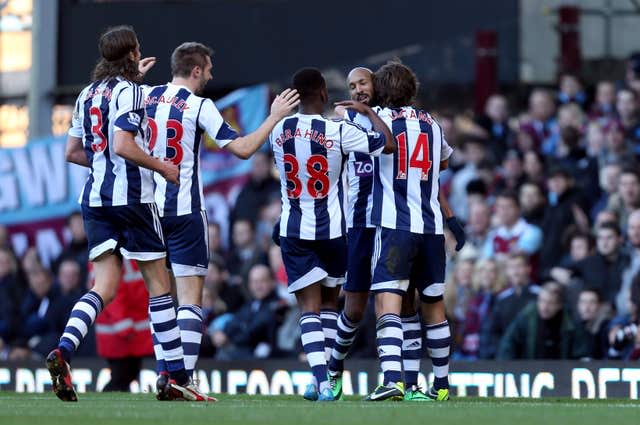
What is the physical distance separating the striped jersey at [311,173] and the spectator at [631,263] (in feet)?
13.7

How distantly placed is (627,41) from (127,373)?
7526 millimetres

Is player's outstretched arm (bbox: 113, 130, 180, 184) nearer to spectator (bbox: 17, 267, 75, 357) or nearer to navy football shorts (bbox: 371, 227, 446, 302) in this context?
navy football shorts (bbox: 371, 227, 446, 302)

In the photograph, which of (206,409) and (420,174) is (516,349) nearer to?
(420,174)

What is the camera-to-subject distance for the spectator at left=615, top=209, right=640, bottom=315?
47.6 feet

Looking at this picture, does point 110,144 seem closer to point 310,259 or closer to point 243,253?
point 310,259

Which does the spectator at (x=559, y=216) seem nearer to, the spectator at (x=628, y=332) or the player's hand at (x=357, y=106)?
the spectator at (x=628, y=332)

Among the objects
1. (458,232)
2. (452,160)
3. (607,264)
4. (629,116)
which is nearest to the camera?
(458,232)

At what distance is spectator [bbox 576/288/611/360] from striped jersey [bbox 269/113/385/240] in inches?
157

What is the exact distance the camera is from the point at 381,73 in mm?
11070

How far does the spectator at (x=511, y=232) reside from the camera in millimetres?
16188

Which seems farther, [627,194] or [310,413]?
[627,194]

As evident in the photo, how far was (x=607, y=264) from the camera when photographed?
15.0 metres

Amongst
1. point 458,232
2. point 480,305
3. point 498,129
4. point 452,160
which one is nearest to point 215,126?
point 458,232

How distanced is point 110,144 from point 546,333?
5491mm
